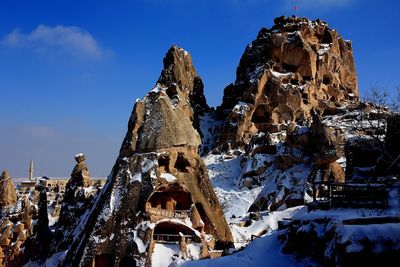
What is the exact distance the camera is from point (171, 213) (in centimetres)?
2917

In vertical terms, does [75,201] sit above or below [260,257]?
above

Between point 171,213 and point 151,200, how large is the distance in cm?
199

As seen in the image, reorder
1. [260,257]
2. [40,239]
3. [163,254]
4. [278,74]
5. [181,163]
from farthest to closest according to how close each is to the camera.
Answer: [278,74] < [40,239] < [181,163] < [163,254] < [260,257]

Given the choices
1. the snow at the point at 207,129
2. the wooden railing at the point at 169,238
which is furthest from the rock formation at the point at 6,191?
the snow at the point at 207,129

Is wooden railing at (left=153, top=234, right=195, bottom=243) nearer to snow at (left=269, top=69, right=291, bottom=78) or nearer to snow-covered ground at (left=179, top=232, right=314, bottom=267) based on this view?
snow-covered ground at (left=179, top=232, right=314, bottom=267)

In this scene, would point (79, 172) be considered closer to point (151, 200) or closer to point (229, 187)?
point (151, 200)

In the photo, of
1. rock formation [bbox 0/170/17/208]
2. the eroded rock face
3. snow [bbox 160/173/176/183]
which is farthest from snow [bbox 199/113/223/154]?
snow [bbox 160/173/176/183]

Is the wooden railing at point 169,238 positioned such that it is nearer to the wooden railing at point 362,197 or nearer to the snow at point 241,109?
the wooden railing at point 362,197

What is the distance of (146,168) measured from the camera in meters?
29.5

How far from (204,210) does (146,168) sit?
472 cm

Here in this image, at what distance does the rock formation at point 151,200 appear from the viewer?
27078 mm

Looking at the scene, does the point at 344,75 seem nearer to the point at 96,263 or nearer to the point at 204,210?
the point at 204,210

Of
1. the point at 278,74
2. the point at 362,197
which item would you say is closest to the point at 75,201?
the point at 362,197

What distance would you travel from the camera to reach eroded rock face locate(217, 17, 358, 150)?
74.2m
